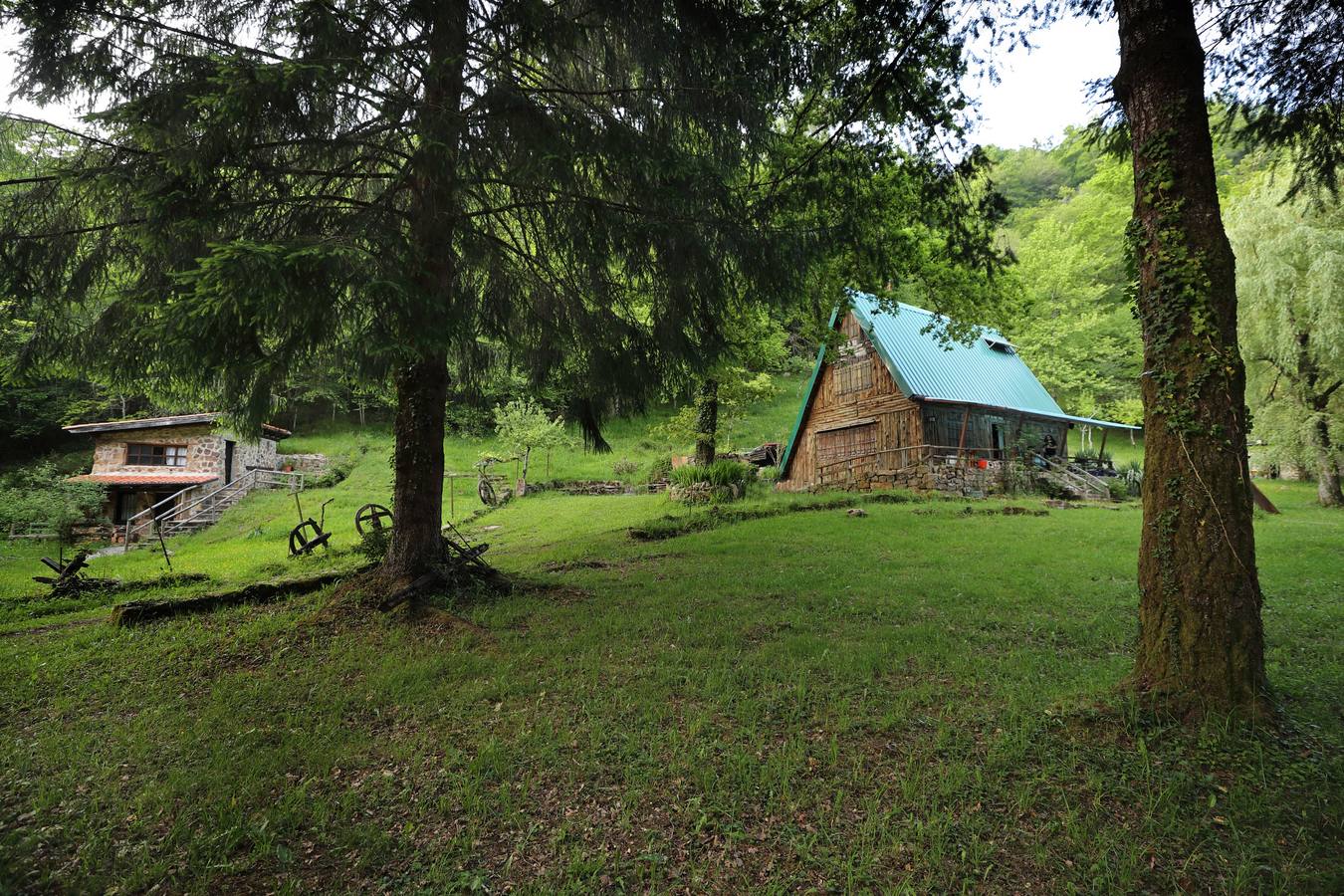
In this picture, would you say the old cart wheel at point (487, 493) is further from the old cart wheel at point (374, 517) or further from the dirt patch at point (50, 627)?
the dirt patch at point (50, 627)

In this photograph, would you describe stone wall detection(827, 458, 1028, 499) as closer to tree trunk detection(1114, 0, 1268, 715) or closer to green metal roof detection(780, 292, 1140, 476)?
green metal roof detection(780, 292, 1140, 476)

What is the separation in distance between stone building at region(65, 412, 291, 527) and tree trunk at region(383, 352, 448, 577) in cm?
2211

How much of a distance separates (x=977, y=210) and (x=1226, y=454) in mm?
4122

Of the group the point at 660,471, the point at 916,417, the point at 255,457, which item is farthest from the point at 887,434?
the point at 255,457

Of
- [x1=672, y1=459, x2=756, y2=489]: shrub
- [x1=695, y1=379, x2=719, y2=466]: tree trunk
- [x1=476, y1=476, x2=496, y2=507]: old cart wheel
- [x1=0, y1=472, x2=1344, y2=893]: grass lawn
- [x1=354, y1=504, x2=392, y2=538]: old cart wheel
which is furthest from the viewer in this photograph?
[x1=476, y1=476, x2=496, y2=507]: old cart wheel

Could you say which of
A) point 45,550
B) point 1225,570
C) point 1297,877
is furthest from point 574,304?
point 45,550

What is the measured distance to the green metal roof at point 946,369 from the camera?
58.3 ft

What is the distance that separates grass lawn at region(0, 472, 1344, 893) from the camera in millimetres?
2668

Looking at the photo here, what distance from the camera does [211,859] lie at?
2766mm

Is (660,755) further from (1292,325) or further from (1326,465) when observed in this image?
(1326,465)

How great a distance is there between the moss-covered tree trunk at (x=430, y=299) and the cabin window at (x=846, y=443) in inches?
593

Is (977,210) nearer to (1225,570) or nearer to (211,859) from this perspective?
(1225,570)

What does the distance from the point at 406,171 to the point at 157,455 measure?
28125 mm

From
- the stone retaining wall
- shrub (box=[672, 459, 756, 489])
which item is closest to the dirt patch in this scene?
shrub (box=[672, 459, 756, 489])
